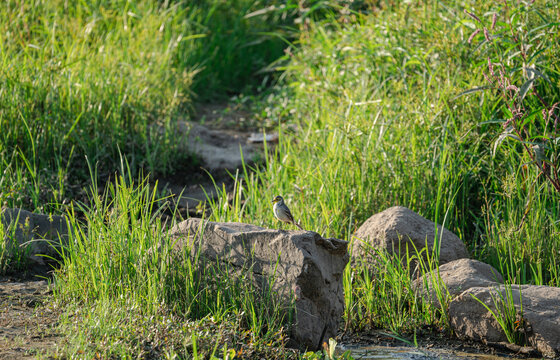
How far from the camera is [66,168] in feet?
18.1

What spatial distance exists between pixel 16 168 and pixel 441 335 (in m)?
3.54

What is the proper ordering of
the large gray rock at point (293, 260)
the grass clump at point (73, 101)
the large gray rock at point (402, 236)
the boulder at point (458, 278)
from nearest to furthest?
1. the large gray rock at point (293, 260)
2. the boulder at point (458, 278)
3. the large gray rock at point (402, 236)
4. the grass clump at point (73, 101)

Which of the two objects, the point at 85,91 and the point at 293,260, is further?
the point at 85,91

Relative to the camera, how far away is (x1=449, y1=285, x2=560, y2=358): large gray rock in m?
3.50

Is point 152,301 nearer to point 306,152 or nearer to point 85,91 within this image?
point 306,152

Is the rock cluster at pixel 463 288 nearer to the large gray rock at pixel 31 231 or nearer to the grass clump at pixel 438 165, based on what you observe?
the grass clump at pixel 438 165

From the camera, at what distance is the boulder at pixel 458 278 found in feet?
12.5

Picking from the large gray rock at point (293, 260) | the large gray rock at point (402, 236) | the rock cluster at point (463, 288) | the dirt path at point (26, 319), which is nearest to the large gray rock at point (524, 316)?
the rock cluster at point (463, 288)

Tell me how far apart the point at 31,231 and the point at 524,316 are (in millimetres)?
3151

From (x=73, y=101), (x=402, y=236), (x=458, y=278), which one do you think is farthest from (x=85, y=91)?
(x=458, y=278)

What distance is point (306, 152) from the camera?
543cm

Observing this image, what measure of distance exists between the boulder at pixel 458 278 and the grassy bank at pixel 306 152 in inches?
4.3

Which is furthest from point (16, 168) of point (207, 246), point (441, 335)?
point (441, 335)

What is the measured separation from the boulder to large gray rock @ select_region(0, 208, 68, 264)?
2.34 metres
